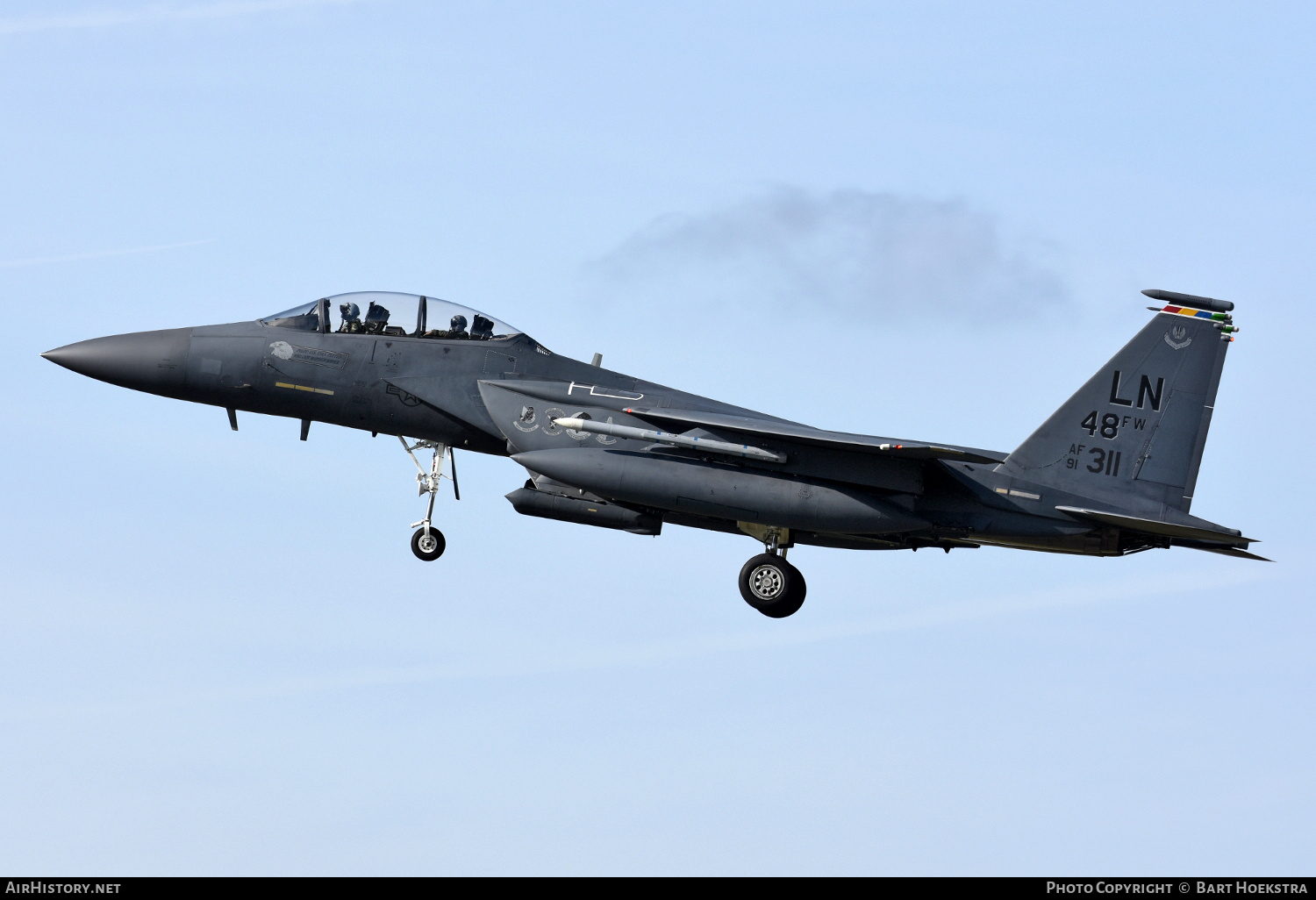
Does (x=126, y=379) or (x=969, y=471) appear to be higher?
(x=969, y=471)

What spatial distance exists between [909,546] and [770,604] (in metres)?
2.02

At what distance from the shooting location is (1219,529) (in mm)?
19328

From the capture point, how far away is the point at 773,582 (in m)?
20.8

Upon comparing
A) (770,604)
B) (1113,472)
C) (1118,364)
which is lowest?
(770,604)

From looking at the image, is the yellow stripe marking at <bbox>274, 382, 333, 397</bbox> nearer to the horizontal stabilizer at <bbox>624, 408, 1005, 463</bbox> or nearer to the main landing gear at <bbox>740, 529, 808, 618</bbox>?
the horizontal stabilizer at <bbox>624, 408, 1005, 463</bbox>

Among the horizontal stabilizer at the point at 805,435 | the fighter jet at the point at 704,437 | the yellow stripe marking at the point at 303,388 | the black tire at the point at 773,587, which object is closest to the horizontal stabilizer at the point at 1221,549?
the fighter jet at the point at 704,437

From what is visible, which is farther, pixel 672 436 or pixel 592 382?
pixel 592 382

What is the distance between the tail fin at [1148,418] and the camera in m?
20.0

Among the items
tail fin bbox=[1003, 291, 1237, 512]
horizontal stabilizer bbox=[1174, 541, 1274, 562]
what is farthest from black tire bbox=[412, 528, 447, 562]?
horizontal stabilizer bbox=[1174, 541, 1274, 562]

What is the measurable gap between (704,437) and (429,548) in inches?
158

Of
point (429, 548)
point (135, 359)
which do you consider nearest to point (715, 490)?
point (429, 548)

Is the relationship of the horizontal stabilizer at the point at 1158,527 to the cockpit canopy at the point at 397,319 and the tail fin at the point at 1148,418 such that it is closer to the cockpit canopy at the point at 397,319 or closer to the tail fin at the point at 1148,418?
the tail fin at the point at 1148,418

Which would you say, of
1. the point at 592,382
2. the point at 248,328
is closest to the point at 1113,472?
the point at 592,382

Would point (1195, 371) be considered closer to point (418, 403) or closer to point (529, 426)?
point (529, 426)
